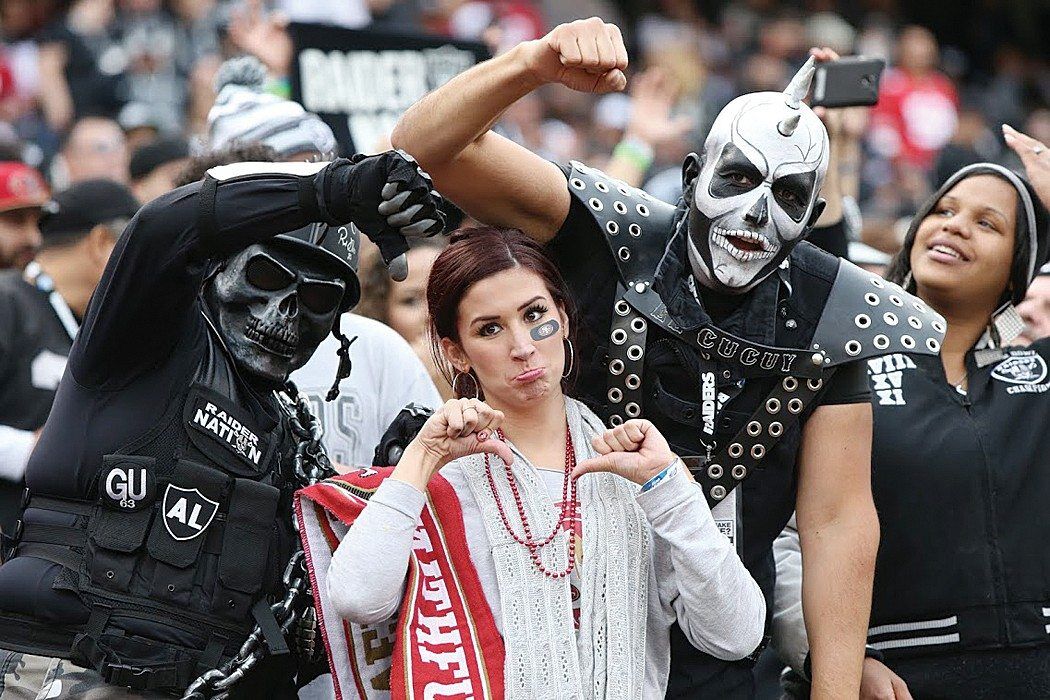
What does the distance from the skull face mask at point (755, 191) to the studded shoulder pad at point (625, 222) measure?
10 centimetres

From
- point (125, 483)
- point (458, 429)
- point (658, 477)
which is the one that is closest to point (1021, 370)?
point (658, 477)

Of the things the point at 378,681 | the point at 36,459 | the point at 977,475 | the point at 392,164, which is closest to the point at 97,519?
the point at 36,459

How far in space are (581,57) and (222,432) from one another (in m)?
1.15

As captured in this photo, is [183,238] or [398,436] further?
[398,436]

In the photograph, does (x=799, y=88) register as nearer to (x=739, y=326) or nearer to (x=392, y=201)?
(x=739, y=326)

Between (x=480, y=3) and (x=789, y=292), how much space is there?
29.5 feet

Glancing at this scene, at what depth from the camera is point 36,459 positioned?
3404 mm

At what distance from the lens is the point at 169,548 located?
10.8ft

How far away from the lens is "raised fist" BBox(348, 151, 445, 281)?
299 centimetres

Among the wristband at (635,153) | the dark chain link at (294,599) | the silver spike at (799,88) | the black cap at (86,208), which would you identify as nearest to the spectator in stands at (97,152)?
the black cap at (86,208)

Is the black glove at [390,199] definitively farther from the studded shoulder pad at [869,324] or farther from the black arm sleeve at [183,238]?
the studded shoulder pad at [869,324]

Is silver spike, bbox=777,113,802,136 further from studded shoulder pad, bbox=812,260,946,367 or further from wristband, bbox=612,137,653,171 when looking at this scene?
wristband, bbox=612,137,653,171

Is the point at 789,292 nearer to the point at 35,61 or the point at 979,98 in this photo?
the point at 35,61

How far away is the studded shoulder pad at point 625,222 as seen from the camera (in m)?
3.53
